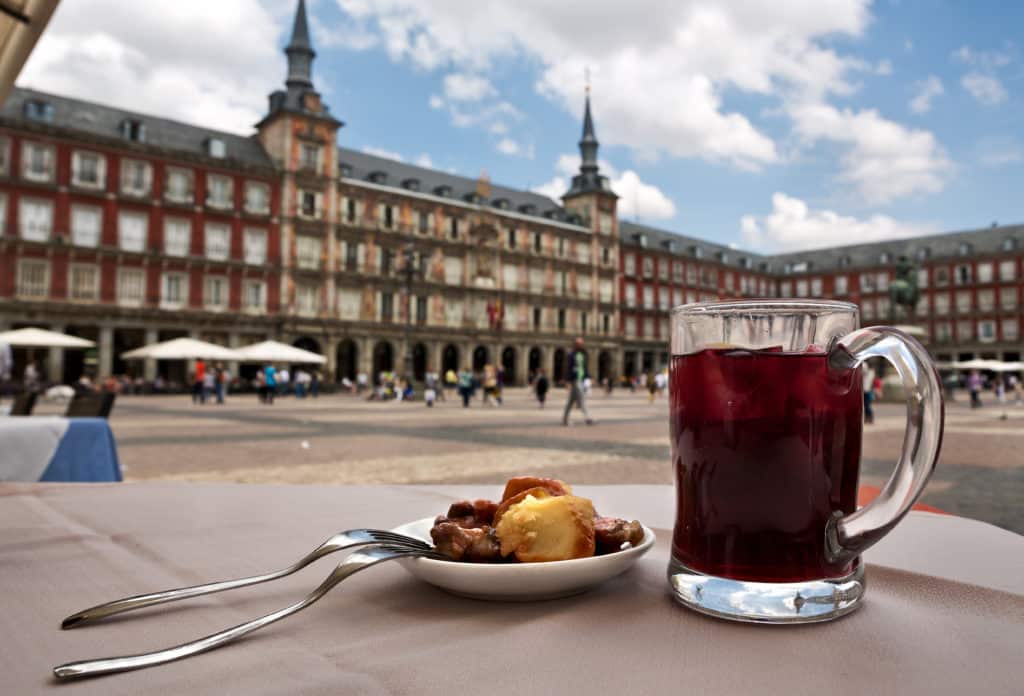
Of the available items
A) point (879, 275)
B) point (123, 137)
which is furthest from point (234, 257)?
point (879, 275)

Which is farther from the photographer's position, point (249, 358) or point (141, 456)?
point (249, 358)

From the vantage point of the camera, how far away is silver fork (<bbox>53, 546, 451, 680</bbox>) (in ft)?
1.50

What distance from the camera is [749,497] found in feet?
2.31

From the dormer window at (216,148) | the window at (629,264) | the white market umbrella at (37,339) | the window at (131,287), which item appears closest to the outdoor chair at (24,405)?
the white market umbrella at (37,339)

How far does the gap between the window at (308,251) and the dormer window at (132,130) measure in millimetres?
7457

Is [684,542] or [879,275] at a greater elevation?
[879,275]

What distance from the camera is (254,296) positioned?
101 feet

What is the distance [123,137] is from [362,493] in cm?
3220

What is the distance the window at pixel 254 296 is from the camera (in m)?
30.5

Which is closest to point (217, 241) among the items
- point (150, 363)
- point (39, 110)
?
point (150, 363)

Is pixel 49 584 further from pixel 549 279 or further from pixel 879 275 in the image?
pixel 879 275

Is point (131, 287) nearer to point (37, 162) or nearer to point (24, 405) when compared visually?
point (37, 162)

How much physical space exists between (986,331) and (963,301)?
2.64 m

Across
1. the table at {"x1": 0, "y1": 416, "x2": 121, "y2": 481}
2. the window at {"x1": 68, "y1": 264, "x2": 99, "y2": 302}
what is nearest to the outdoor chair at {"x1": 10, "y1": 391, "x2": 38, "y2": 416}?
the table at {"x1": 0, "y1": 416, "x2": 121, "y2": 481}
